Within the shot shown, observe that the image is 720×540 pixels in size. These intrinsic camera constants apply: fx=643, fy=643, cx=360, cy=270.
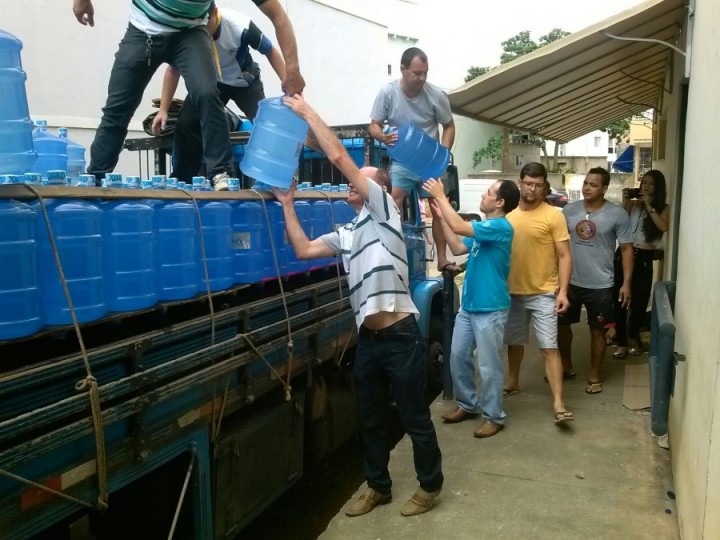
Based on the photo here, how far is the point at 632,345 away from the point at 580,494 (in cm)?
348

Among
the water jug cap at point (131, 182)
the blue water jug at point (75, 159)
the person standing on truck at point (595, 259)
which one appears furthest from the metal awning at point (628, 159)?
the water jug cap at point (131, 182)

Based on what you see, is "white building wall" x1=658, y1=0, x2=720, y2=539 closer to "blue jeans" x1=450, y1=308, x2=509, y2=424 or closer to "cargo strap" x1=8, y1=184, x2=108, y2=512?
"blue jeans" x1=450, y1=308, x2=509, y2=424

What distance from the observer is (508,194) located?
15.2ft

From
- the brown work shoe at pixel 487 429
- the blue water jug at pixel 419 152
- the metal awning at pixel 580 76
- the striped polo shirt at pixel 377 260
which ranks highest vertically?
the metal awning at pixel 580 76

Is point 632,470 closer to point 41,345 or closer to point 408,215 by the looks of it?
point 408,215

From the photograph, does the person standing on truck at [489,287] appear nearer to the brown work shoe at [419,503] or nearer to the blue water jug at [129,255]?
the brown work shoe at [419,503]

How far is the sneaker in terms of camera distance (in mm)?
3643

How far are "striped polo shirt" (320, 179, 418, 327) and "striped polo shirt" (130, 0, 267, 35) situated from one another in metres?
1.49

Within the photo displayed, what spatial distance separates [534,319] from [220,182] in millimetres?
2806

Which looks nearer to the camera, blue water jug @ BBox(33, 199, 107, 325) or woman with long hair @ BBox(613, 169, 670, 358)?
blue water jug @ BBox(33, 199, 107, 325)

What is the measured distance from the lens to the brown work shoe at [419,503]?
12.3ft

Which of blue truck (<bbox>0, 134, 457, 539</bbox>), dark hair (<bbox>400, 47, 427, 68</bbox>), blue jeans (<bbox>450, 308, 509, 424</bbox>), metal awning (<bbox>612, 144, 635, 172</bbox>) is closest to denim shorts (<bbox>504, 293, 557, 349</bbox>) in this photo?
blue jeans (<bbox>450, 308, 509, 424</bbox>)

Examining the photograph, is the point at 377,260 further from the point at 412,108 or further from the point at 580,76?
the point at 580,76

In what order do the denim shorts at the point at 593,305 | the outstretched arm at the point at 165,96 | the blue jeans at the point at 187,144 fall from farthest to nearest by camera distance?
1. the denim shorts at the point at 593,305
2. the outstretched arm at the point at 165,96
3. the blue jeans at the point at 187,144
